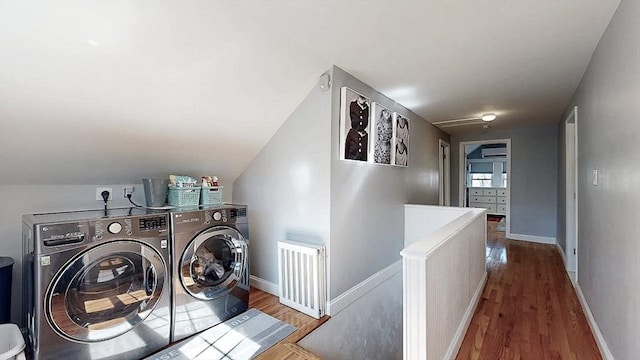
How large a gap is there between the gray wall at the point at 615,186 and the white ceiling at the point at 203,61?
295 mm

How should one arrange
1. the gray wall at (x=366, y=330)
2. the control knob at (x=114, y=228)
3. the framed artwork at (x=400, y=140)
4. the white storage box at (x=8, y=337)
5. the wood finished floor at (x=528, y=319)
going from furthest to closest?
the framed artwork at (x=400, y=140), the gray wall at (x=366, y=330), the wood finished floor at (x=528, y=319), the control knob at (x=114, y=228), the white storage box at (x=8, y=337)

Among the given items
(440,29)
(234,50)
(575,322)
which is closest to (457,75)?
(440,29)

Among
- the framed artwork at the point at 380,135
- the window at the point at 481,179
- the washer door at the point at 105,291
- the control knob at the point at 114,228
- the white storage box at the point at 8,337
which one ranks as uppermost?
the framed artwork at the point at 380,135

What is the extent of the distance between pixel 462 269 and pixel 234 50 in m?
2.24

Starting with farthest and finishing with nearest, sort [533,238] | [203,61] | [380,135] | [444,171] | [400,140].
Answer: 1. [444,171]
2. [533,238]
3. [400,140]
4. [380,135]
5. [203,61]

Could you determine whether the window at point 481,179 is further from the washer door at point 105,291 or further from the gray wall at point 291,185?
the washer door at point 105,291

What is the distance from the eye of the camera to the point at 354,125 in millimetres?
2605

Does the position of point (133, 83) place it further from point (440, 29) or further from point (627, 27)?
point (627, 27)

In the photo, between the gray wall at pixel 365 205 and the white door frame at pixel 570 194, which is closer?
the gray wall at pixel 365 205

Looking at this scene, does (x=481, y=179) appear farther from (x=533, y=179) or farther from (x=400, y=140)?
(x=400, y=140)

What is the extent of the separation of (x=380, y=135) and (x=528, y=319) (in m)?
2.11

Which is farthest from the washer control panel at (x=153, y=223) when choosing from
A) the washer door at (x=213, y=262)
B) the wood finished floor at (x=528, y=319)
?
the wood finished floor at (x=528, y=319)

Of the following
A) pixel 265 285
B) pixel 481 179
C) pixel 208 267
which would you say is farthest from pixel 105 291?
pixel 481 179

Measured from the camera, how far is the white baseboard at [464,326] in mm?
1854
